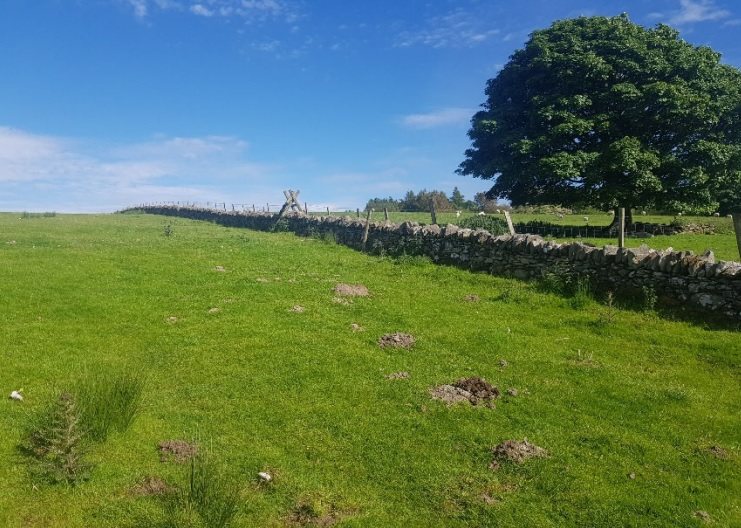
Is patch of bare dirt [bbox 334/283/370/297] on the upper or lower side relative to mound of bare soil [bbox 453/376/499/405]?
upper

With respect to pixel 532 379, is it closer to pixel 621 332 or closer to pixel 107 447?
pixel 621 332

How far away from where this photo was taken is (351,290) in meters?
18.2

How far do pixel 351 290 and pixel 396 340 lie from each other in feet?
15.8

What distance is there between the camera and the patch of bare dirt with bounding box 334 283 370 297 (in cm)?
1788

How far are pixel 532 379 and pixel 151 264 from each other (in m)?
15.8

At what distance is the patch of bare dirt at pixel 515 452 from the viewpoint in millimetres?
8602

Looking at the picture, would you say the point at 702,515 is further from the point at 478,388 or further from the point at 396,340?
the point at 396,340

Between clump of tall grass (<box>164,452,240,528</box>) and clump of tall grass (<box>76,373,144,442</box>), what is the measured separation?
2392mm

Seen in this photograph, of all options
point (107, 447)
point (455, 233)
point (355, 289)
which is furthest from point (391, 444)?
point (455, 233)

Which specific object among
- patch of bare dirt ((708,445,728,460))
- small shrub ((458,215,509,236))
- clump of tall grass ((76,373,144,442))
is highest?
small shrub ((458,215,509,236))

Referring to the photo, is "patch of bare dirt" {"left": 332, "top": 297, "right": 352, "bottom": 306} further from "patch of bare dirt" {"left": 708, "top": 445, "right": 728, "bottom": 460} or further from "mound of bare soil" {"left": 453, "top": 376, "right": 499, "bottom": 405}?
"patch of bare dirt" {"left": 708, "top": 445, "right": 728, "bottom": 460}

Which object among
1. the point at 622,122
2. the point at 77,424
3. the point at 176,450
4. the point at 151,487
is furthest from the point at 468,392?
the point at 622,122

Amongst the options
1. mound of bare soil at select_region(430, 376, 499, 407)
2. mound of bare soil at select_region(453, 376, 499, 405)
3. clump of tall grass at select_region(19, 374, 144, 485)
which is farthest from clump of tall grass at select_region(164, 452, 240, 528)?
mound of bare soil at select_region(453, 376, 499, 405)

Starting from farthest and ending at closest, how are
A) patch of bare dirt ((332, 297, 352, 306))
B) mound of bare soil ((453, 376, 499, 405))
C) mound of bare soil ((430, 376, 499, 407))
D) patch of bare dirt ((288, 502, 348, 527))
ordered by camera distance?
1. patch of bare dirt ((332, 297, 352, 306))
2. mound of bare soil ((453, 376, 499, 405))
3. mound of bare soil ((430, 376, 499, 407))
4. patch of bare dirt ((288, 502, 348, 527))
